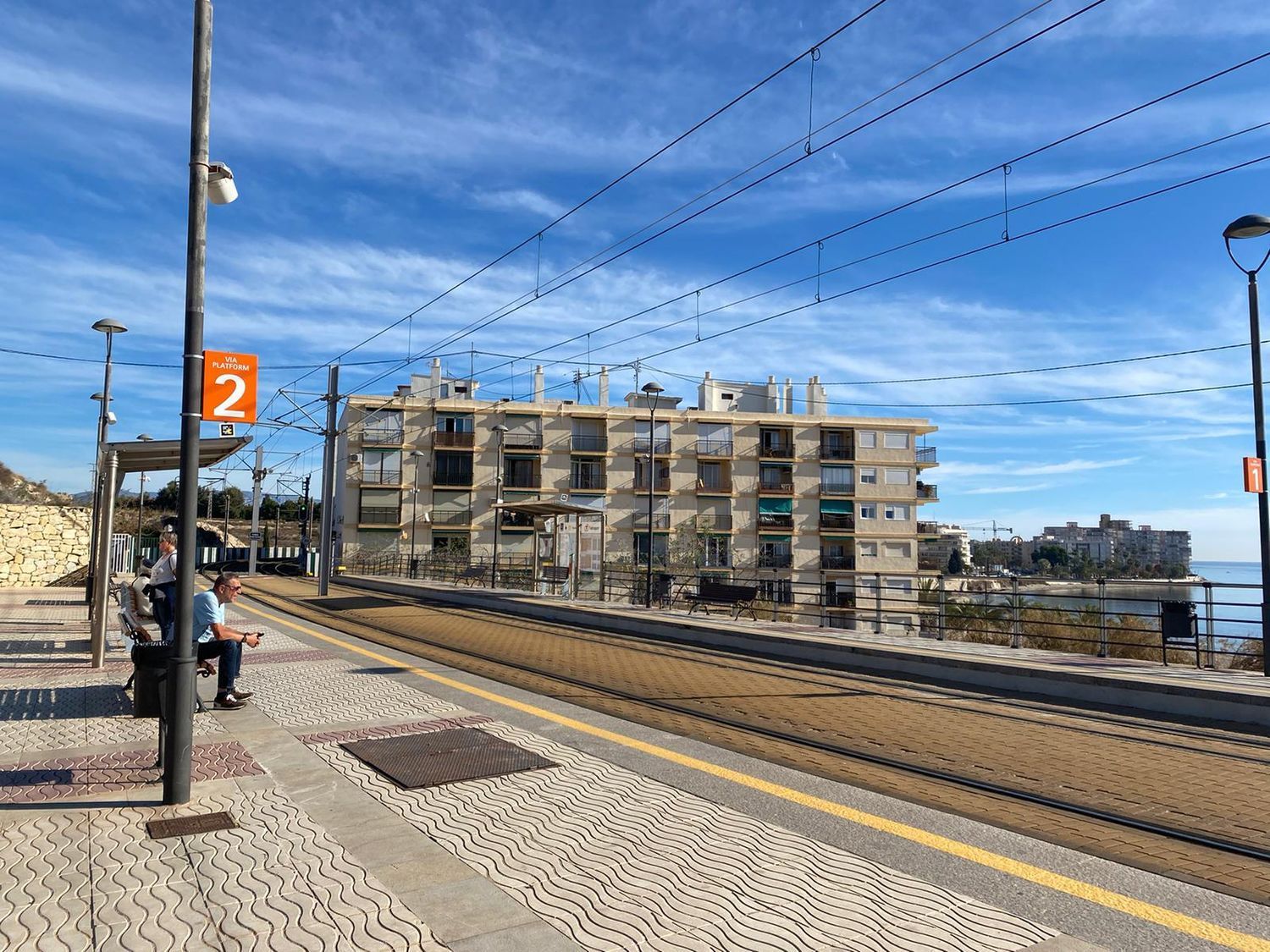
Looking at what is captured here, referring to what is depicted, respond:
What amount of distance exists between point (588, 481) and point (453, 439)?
9780 mm

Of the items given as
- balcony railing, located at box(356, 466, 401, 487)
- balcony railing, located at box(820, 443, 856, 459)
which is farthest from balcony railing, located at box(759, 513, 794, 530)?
balcony railing, located at box(356, 466, 401, 487)

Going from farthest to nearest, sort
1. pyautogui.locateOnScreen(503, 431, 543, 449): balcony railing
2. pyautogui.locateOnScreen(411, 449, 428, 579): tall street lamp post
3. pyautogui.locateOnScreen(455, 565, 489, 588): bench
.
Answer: pyautogui.locateOnScreen(503, 431, 543, 449): balcony railing
pyautogui.locateOnScreen(411, 449, 428, 579): tall street lamp post
pyautogui.locateOnScreen(455, 565, 489, 588): bench

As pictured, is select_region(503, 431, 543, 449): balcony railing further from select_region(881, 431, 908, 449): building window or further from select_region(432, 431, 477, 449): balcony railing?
select_region(881, 431, 908, 449): building window

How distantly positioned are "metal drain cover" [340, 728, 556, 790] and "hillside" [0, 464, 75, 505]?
133 ft

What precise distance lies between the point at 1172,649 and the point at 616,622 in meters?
10.8

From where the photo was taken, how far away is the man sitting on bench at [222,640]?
8.75 m

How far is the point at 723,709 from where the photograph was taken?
31.0 ft

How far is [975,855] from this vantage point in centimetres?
495

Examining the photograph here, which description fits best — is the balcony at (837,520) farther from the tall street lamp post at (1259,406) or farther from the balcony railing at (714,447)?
the tall street lamp post at (1259,406)

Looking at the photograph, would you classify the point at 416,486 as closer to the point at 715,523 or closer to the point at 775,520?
the point at 715,523

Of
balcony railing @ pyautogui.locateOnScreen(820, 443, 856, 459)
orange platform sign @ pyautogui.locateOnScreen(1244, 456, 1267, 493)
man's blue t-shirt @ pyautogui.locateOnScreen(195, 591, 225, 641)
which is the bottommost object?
man's blue t-shirt @ pyautogui.locateOnScreen(195, 591, 225, 641)

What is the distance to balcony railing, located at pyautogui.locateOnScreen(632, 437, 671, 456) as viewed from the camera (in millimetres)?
63562

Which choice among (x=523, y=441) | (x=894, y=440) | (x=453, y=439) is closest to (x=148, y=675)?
(x=453, y=439)

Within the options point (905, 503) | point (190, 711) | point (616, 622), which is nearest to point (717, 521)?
point (905, 503)
